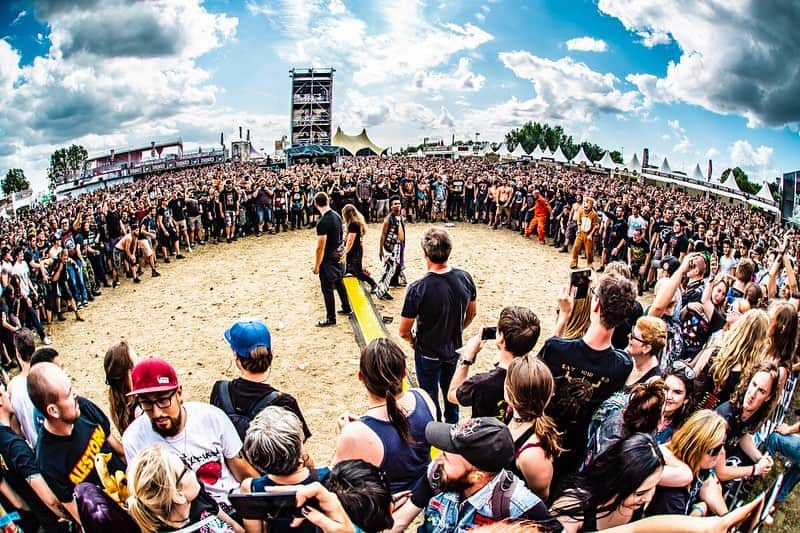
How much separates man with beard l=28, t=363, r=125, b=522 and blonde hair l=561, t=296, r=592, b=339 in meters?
3.11

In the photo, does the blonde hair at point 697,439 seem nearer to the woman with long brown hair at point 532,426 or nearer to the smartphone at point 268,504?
the woman with long brown hair at point 532,426

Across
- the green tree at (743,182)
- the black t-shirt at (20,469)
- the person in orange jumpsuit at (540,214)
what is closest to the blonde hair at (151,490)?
the black t-shirt at (20,469)

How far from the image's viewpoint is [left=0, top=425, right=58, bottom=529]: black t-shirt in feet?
8.38

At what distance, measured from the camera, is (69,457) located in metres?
2.45

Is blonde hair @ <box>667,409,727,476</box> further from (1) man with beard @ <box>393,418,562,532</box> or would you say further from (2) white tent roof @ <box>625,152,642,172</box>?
(2) white tent roof @ <box>625,152,642,172</box>

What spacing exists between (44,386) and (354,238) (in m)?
5.91

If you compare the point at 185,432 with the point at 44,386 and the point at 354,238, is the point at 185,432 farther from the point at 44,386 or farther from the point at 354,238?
the point at 354,238

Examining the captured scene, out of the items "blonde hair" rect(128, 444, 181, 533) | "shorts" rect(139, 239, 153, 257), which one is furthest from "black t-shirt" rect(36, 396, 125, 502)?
"shorts" rect(139, 239, 153, 257)

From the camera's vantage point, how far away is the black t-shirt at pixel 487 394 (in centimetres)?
268

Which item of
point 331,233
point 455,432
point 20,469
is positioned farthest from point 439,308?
point 331,233

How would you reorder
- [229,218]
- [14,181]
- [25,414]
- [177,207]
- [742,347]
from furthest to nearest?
[14,181], [229,218], [177,207], [742,347], [25,414]

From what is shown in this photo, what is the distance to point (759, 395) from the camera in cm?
295

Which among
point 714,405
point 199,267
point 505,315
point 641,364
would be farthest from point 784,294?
point 199,267

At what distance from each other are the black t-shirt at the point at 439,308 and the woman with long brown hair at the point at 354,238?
3.66 m
